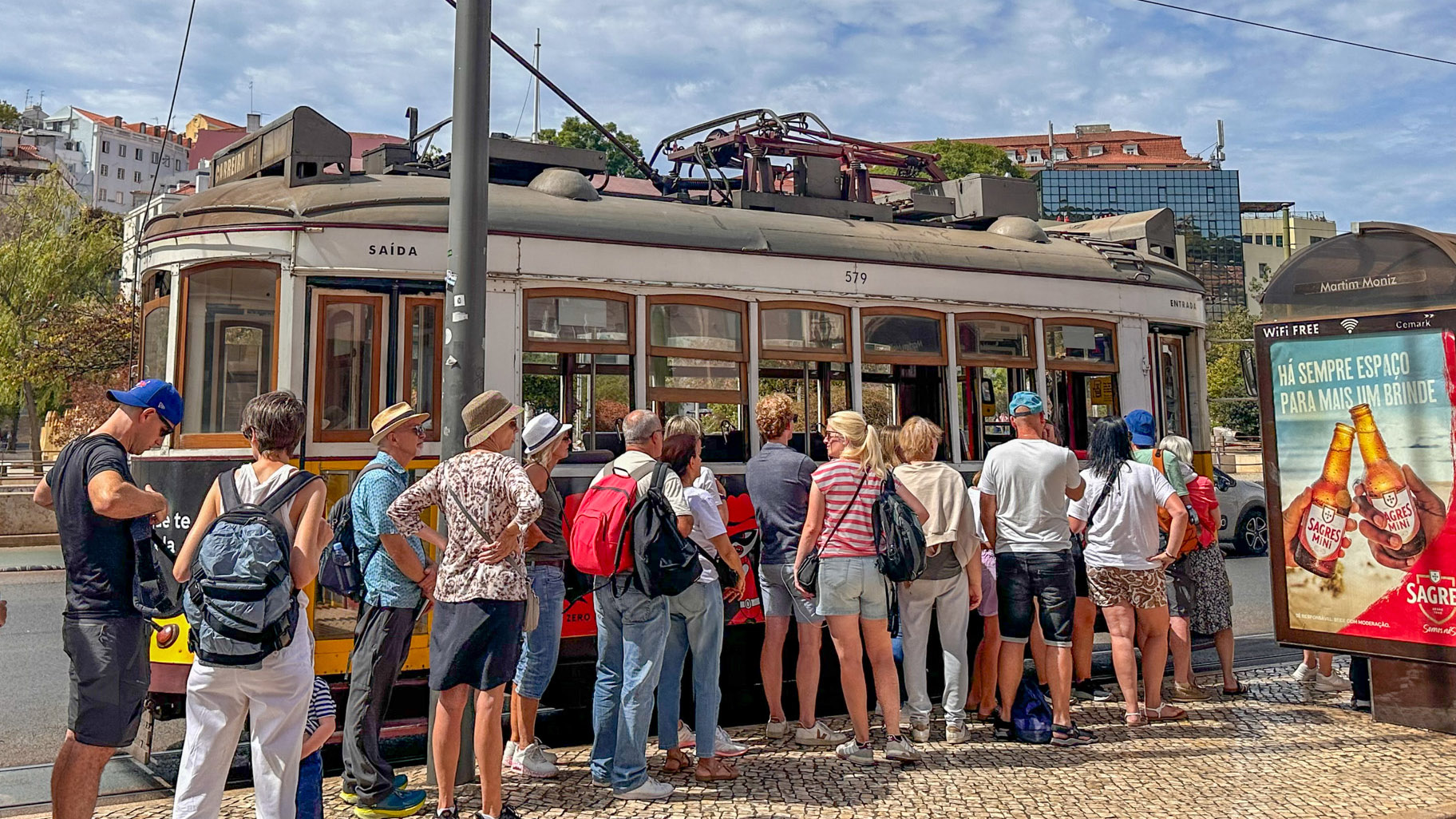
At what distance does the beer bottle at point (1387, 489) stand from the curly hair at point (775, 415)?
3367 mm

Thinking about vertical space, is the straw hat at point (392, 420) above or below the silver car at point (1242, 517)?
above

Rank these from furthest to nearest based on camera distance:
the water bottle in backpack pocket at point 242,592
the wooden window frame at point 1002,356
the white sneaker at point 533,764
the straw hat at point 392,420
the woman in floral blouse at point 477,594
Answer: the wooden window frame at point 1002,356, the white sneaker at point 533,764, the straw hat at point 392,420, the woman in floral blouse at point 477,594, the water bottle in backpack pocket at point 242,592

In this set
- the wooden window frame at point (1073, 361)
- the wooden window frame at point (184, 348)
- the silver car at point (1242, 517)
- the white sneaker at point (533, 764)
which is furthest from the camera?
the silver car at point (1242, 517)

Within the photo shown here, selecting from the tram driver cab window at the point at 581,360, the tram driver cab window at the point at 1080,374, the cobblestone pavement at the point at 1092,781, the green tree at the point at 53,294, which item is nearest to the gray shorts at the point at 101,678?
the cobblestone pavement at the point at 1092,781

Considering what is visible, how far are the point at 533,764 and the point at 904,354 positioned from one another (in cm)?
374

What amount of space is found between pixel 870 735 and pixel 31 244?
2994 centimetres

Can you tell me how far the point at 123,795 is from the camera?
517cm

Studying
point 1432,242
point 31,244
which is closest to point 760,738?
point 1432,242

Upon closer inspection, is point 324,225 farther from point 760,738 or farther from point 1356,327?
point 1356,327

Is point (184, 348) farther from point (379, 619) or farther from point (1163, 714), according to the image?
point (1163, 714)

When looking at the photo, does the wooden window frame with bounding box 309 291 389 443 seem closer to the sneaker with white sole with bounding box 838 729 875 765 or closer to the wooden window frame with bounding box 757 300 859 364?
the wooden window frame with bounding box 757 300 859 364

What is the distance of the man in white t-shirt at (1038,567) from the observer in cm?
591

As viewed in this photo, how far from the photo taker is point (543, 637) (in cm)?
518

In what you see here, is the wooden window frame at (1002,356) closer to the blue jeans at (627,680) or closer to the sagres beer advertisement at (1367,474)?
the sagres beer advertisement at (1367,474)
